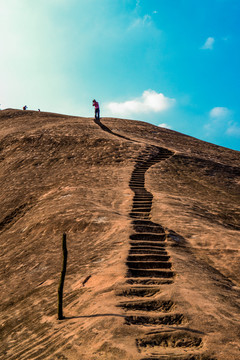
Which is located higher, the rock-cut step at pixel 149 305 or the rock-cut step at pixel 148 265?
the rock-cut step at pixel 148 265

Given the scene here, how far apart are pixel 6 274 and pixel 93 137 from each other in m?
15.5

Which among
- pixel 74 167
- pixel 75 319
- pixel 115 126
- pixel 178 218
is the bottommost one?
pixel 75 319

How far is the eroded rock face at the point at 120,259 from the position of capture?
3986mm

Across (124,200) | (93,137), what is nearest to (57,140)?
(93,137)

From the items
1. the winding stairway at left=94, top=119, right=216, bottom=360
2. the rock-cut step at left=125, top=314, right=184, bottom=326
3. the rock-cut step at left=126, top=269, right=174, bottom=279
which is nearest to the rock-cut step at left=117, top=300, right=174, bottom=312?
the winding stairway at left=94, top=119, right=216, bottom=360

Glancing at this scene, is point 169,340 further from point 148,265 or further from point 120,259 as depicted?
point 120,259

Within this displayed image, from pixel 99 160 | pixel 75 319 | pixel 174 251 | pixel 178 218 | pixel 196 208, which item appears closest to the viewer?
pixel 75 319

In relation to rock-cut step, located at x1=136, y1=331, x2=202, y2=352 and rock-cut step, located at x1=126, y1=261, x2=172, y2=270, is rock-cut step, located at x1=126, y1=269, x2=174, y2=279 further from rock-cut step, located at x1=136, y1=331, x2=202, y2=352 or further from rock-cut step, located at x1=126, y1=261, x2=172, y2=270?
rock-cut step, located at x1=136, y1=331, x2=202, y2=352

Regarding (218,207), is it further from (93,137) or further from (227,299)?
(93,137)

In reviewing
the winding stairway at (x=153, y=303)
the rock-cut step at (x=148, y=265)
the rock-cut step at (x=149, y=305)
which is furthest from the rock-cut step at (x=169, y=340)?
the rock-cut step at (x=148, y=265)

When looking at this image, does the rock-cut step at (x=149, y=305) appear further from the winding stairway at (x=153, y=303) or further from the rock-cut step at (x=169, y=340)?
the rock-cut step at (x=169, y=340)

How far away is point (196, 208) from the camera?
11.5 meters

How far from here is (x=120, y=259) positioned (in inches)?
256

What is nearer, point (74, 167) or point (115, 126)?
point (74, 167)
